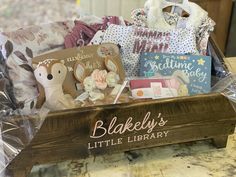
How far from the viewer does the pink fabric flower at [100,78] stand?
2.97ft

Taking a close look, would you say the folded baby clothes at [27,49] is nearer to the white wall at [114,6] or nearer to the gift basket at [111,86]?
the gift basket at [111,86]

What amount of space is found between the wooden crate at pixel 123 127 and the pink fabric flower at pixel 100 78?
150mm

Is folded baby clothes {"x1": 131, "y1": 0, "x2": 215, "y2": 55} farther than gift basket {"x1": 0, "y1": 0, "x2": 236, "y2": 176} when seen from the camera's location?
Yes

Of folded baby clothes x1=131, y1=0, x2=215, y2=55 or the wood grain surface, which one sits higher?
folded baby clothes x1=131, y1=0, x2=215, y2=55

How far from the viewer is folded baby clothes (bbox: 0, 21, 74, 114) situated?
35.2 inches

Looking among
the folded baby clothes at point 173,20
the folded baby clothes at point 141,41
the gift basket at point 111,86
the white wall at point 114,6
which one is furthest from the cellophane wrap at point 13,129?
the white wall at point 114,6

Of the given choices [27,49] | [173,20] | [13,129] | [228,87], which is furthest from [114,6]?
[13,129]

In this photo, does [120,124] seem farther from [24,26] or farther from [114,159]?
[24,26]

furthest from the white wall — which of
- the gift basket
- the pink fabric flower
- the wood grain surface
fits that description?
the wood grain surface

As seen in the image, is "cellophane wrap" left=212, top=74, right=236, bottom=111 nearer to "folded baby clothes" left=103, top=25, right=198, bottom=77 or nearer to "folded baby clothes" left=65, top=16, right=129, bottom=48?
"folded baby clothes" left=103, top=25, right=198, bottom=77

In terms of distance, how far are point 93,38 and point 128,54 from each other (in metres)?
0.11

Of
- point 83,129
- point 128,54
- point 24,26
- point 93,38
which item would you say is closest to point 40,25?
point 24,26

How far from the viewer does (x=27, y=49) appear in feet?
3.11

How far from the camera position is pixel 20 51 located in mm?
935
